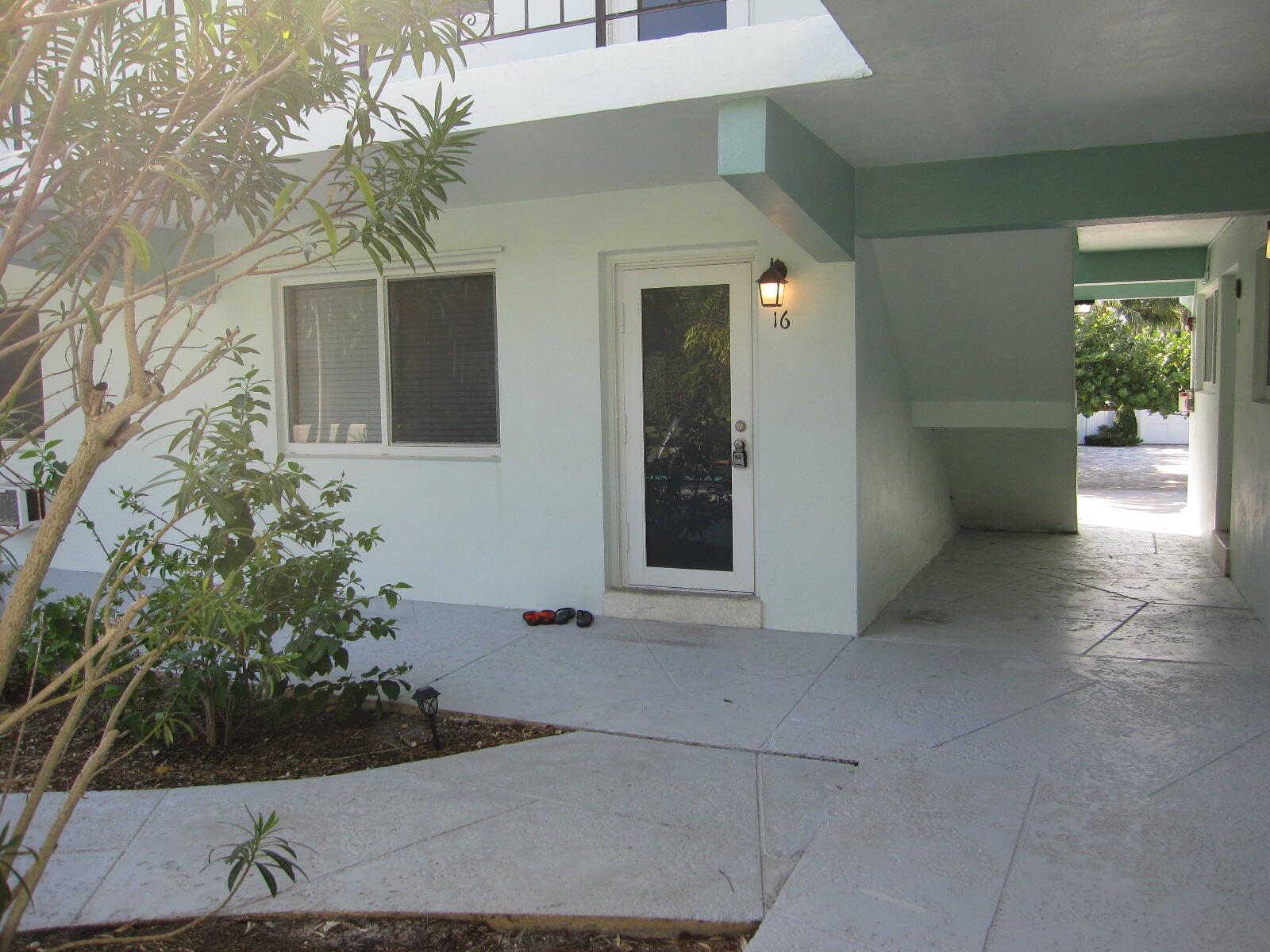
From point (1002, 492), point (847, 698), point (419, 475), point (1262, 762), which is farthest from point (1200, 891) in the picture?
point (1002, 492)

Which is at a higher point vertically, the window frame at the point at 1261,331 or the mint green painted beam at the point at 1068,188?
the mint green painted beam at the point at 1068,188

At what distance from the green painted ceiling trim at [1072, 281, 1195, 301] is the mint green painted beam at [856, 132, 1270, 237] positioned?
5.26m

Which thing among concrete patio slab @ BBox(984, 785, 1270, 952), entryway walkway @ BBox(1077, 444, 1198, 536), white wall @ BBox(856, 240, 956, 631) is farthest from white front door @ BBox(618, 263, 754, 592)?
entryway walkway @ BBox(1077, 444, 1198, 536)

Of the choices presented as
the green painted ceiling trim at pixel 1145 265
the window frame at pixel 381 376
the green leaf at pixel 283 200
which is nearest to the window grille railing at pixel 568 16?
the window frame at pixel 381 376

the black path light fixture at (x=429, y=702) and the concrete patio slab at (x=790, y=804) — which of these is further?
the black path light fixture at (x=429, y=702)

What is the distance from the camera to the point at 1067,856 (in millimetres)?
2871

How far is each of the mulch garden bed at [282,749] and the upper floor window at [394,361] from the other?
2.50 m

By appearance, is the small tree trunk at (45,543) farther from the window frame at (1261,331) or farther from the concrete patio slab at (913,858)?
the window frame at (1261,331)

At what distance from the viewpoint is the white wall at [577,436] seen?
5.42 m

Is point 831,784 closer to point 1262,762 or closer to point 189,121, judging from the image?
point 1262,762

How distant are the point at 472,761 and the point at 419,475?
300cm

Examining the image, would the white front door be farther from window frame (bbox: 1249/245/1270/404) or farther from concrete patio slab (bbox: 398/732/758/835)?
window frame (bbox: 1249/245/1270/404)

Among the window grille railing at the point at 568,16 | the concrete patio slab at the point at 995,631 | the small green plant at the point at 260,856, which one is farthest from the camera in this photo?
the concrete patio slab at the point at 995,631

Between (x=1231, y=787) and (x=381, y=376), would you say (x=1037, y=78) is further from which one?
(x=381, y=376)
